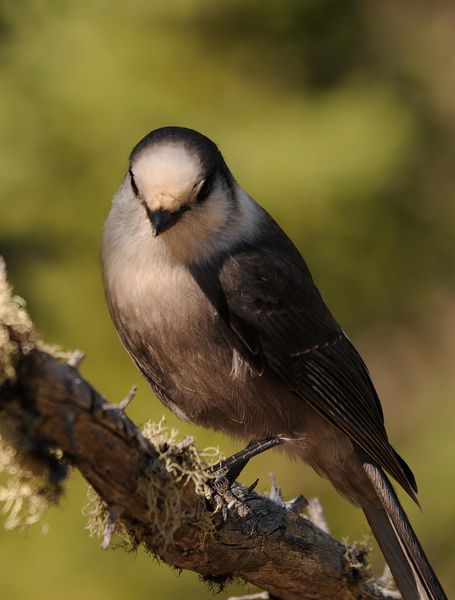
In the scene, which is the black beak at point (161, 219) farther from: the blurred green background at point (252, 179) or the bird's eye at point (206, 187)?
the blurred green background at point (252, 179)

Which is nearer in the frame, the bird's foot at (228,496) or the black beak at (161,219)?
the bird's foot at (228,496)

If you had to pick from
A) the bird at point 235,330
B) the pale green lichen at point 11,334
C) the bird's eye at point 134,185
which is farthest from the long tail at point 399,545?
the pale green lichen at point 11,334

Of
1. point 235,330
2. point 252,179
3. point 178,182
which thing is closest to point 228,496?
point 235,330

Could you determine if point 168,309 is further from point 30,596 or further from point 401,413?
point 401,413

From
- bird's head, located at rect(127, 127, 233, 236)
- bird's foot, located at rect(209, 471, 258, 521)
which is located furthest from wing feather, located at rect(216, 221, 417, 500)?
bird's foot, located at rect(209, 471, 258, 521)

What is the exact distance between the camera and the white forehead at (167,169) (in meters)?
3.21

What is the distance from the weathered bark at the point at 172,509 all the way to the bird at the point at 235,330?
25 cm

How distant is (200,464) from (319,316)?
1.11 meters

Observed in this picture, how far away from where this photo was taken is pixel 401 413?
6125 millimetres

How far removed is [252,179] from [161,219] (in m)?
2.24

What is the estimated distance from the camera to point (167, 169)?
324cm

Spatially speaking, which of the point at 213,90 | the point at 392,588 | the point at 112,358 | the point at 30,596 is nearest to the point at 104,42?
the point at 213,90

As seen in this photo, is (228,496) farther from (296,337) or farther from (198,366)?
(296,337)

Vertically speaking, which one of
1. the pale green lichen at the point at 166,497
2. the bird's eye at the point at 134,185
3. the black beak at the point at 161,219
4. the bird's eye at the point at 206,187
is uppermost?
the bird's eye at the point at 206,187
